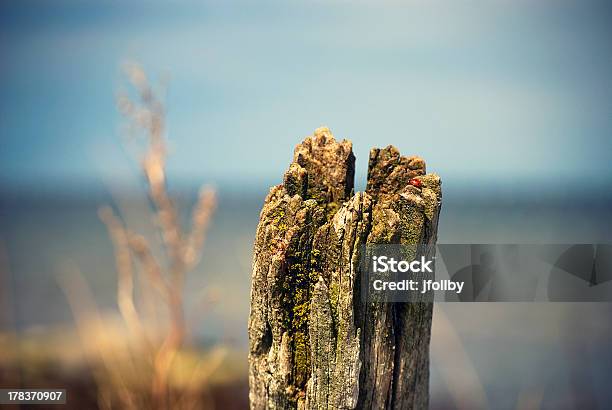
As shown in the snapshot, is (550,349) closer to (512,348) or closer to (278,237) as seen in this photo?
(512,348)

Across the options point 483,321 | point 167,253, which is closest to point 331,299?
point 167,253

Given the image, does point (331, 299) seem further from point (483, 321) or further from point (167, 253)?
point (483, 321)

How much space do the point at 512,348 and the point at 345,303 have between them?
29.3 feet

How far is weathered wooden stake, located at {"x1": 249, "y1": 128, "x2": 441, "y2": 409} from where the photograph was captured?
3078 mm

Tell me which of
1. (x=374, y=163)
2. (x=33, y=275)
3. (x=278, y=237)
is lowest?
(x=278, y=237)

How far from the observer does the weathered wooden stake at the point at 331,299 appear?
3.08 meters

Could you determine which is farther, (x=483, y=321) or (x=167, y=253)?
(x=483, y=321)

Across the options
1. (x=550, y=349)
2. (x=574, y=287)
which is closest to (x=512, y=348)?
(x=550, y=349)

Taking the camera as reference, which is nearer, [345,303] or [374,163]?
[345,303]

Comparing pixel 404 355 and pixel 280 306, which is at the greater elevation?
pixel 280 306

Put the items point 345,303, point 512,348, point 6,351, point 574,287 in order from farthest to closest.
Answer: point 512,348, point 6,351, point 574,287, point 345,303

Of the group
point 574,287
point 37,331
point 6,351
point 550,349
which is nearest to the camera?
point 574,287

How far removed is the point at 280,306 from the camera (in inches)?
126

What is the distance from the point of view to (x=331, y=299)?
3102 millimetres
